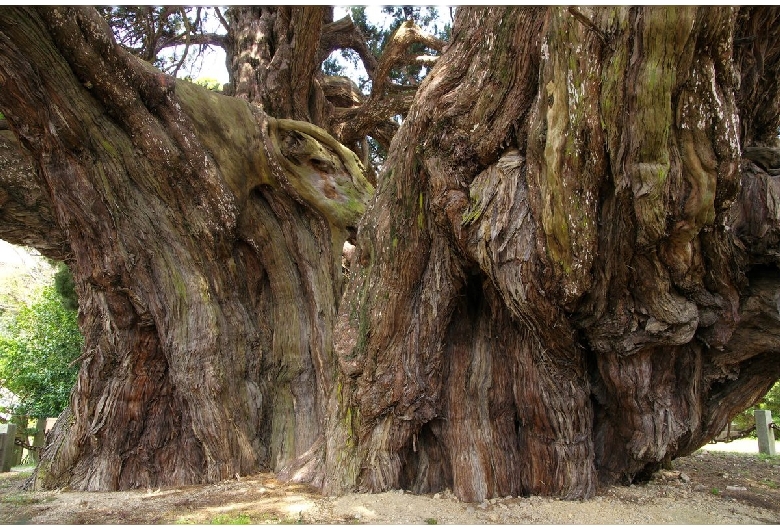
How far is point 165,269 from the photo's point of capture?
5246 mm

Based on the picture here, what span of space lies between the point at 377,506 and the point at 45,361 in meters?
7.95

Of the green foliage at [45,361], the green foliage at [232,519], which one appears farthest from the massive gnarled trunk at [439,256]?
the green foliage at [45,361]

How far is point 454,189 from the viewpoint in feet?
13.7

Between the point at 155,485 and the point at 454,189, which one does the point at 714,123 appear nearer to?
the point at 454,189

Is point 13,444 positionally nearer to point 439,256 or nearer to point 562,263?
point 439,256

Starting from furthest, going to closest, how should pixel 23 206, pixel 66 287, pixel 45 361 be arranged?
pixel 45 361
pixel 66 287
pixel 23 206

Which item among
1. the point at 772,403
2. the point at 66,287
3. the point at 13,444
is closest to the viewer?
the point at 13,444

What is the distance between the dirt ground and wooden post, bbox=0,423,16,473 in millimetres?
1667

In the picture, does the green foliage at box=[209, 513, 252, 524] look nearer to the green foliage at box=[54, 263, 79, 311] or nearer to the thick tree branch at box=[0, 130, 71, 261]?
the thick tree branch at box=[0, 130, 71, 261]

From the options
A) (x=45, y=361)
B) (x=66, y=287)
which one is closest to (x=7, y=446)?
(x=66, y=287)

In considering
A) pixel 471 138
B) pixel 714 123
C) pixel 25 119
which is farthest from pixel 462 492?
pixel 25 119

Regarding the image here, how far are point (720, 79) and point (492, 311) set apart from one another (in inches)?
91.6

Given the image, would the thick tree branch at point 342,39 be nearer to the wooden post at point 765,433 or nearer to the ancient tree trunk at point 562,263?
the ancient tree trunk at point 562,263

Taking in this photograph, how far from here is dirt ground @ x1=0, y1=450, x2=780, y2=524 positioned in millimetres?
3730
